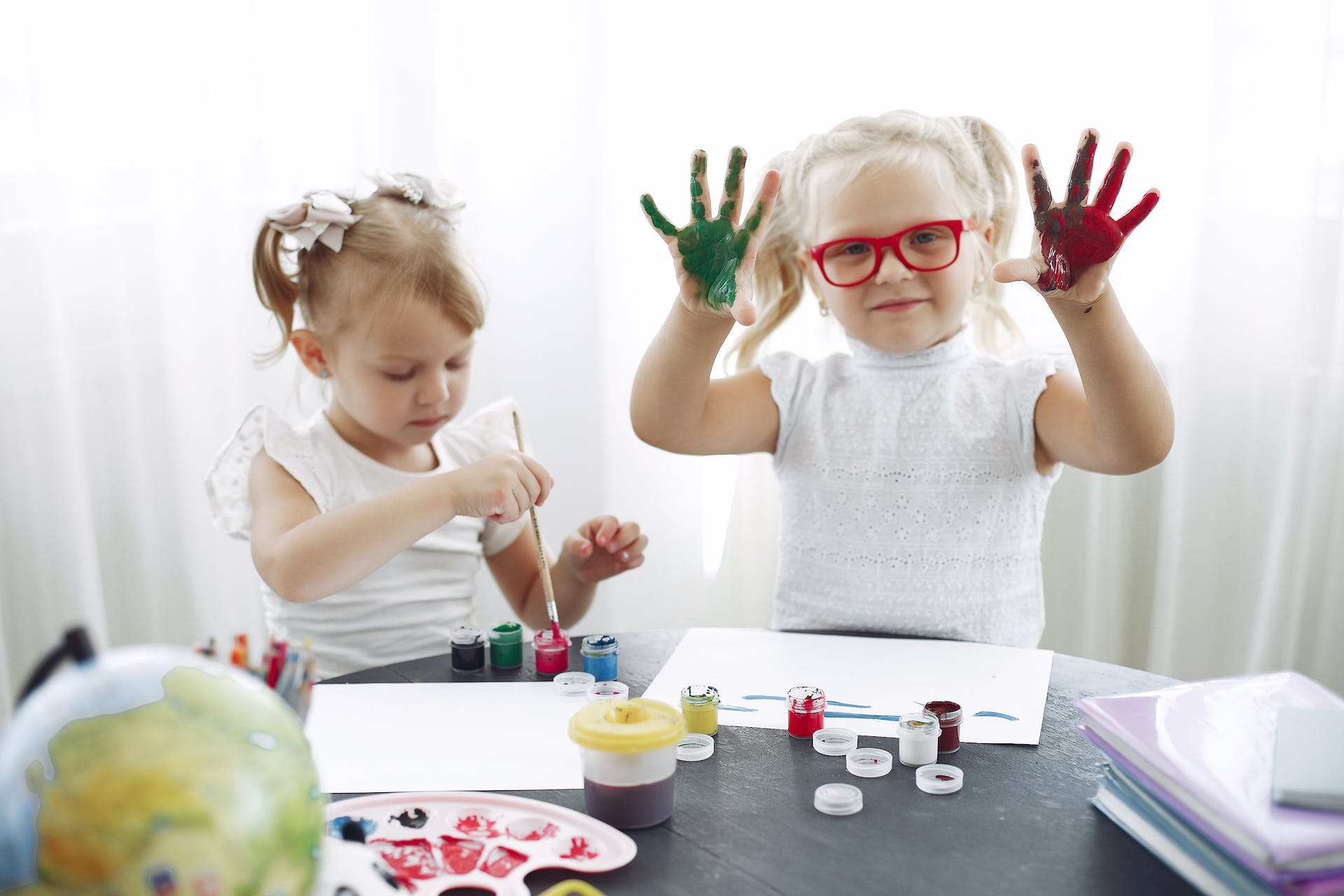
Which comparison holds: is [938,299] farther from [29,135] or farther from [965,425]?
[29,135]

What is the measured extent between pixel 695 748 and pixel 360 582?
1.92ft

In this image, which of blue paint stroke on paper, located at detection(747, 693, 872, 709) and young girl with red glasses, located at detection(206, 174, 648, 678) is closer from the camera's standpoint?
blue paint stroke on paper, located at detection(747, 693, 872, 709)

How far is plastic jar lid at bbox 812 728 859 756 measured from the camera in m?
0.82

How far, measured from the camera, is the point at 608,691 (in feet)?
3.04

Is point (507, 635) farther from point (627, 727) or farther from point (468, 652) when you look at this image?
point (627, 727)

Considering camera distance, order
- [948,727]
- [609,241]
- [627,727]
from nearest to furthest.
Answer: [627,727], [948,727], [609,241]

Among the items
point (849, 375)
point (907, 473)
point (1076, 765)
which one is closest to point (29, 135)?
point (849, 375)

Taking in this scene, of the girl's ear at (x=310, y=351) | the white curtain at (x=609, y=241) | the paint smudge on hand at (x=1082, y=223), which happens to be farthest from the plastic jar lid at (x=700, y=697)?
the white curtain at (x=609, y=241)

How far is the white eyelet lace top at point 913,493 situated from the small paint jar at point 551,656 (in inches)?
13.9

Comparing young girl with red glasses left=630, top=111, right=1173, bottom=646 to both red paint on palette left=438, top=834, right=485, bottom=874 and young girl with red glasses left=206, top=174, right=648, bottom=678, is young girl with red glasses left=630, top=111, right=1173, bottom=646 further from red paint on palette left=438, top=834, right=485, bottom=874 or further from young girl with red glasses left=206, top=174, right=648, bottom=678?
red paint on palette left=438, top=834, right=485, bottom=874

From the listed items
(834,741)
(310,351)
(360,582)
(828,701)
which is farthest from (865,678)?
(310,351)

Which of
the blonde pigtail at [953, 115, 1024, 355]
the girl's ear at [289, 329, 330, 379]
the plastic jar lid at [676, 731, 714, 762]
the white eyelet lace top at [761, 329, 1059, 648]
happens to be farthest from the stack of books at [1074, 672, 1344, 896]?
the girl's ear at [289, 329, 330, 379]

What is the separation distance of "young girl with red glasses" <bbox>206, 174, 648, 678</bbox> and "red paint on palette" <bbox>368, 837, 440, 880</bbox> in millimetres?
446

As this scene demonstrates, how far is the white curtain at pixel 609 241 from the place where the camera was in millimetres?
1694
